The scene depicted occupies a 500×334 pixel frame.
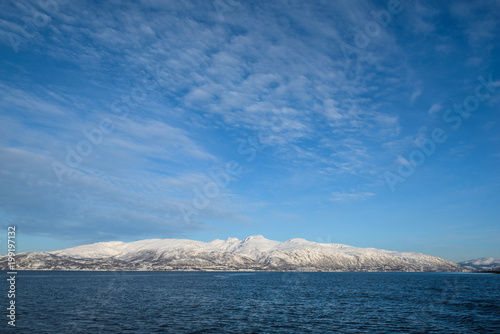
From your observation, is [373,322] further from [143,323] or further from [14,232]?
[14,232]

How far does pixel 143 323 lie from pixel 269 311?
28684 mm

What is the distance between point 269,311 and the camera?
71.8 m

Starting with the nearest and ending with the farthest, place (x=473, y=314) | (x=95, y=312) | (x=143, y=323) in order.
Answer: (x=143, y=323) < (x=95, y=312) < (x=473, y=314)

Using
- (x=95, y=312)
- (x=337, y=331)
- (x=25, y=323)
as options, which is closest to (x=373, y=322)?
(x=337, y=331)

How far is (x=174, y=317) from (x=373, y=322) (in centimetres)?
3841

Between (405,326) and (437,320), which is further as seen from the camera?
(437,320)

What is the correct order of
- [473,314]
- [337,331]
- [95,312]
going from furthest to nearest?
1. [473,314]
2. [95,312]
3. [337,331]

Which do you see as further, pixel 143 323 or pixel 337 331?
pixel 143 323

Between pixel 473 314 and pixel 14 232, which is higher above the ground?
pixel 14 232

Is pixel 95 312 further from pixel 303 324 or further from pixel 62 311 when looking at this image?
pixel 303 324

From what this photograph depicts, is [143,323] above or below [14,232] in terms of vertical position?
below

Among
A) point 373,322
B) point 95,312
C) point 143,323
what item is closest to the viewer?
point 143,323

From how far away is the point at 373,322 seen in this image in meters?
59.9

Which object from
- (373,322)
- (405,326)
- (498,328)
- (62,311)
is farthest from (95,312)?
(498,328)
